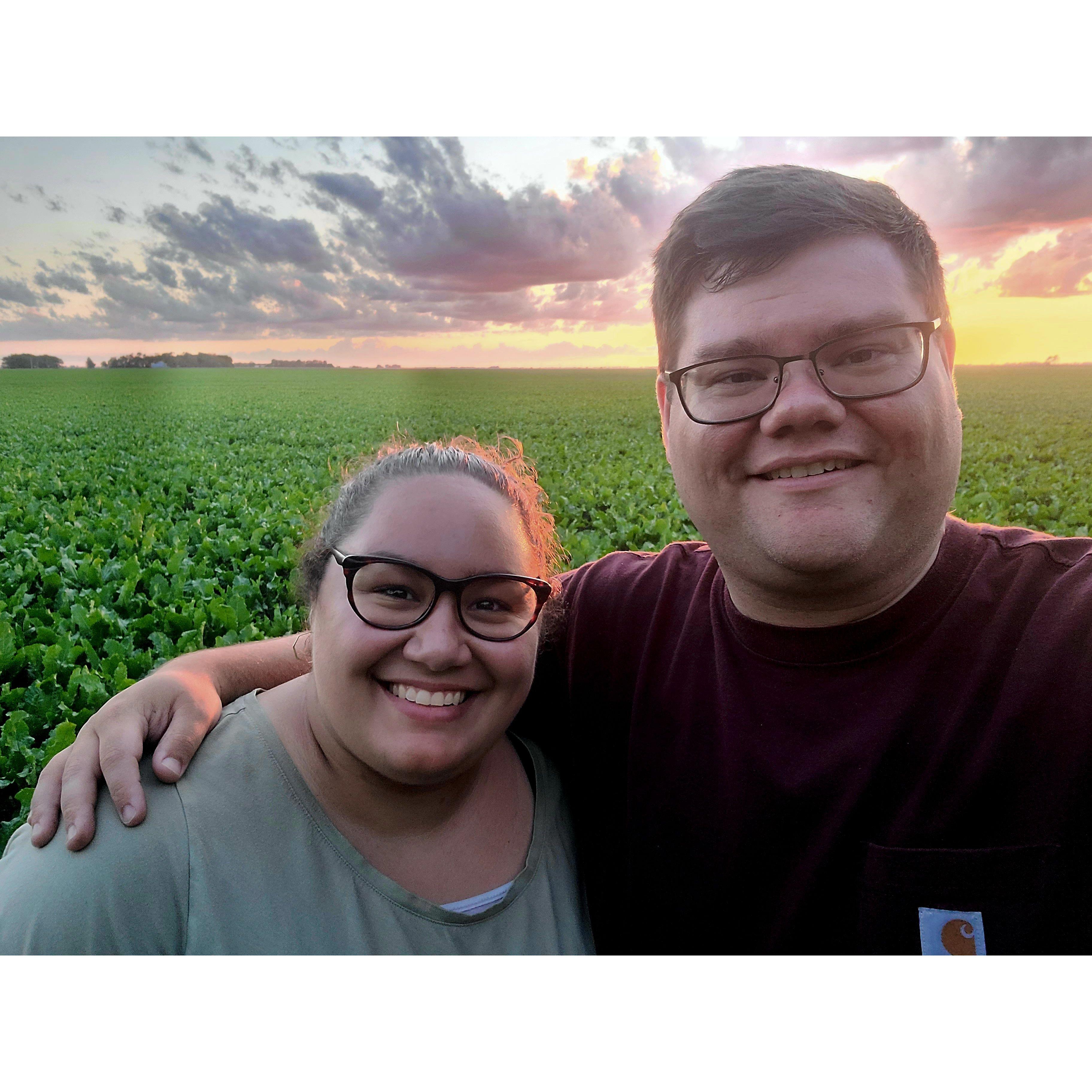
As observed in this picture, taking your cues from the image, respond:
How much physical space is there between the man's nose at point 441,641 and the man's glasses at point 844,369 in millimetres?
569

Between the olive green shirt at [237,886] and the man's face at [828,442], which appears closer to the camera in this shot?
the olive green shirt at [237,886]

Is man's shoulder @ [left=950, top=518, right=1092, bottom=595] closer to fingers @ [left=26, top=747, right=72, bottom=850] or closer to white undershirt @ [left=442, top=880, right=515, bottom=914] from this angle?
white undershirt @ [left=442, top=880, right=515, bottom=914]

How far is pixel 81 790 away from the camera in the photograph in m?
1.05

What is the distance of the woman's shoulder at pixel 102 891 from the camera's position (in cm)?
97

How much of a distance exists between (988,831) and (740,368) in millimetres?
846

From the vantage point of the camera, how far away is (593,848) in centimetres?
144

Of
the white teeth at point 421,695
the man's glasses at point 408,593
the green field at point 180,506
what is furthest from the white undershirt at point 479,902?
the green field at point 180,506

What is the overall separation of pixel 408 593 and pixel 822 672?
28.4 inches

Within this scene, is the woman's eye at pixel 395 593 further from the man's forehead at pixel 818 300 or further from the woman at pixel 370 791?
the man's forehead at pixel 818 300

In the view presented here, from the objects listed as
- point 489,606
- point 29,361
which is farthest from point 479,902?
point 29,361

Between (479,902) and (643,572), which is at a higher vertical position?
(643,572)

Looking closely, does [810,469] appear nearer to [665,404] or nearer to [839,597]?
[839,597]

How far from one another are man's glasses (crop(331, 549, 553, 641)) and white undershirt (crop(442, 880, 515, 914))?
0.45 meters

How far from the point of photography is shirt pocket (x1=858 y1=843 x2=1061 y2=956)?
1102mm
